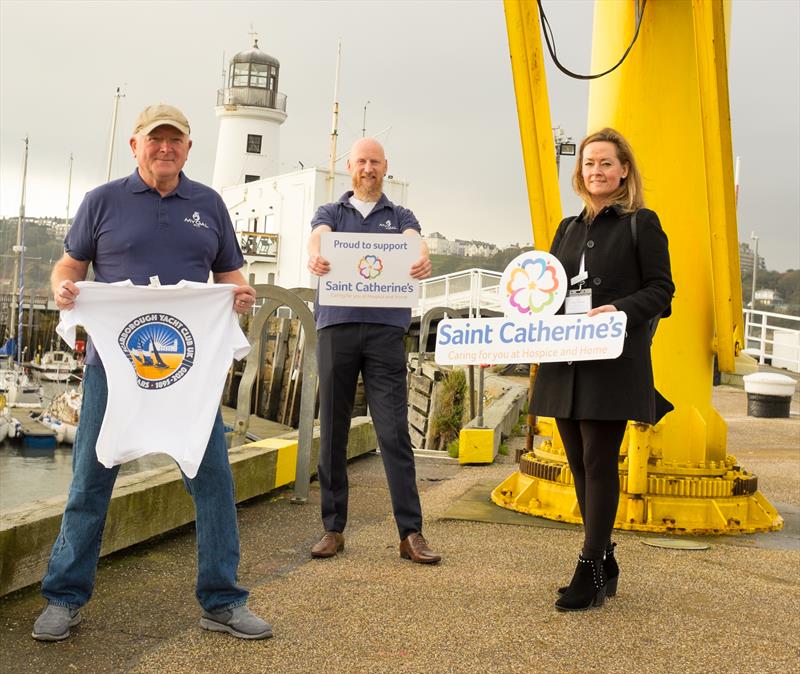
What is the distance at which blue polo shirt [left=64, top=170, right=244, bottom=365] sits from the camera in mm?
4316

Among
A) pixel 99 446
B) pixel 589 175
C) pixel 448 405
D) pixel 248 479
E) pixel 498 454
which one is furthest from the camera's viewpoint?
pixel 448 405

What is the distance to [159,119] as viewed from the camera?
4.25m

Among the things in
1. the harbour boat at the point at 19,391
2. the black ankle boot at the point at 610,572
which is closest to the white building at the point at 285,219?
the harbour boat at the point at 19,391

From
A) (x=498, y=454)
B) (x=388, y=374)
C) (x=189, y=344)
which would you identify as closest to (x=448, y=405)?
(x=498, y=454)

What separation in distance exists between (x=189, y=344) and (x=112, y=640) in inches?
45.9

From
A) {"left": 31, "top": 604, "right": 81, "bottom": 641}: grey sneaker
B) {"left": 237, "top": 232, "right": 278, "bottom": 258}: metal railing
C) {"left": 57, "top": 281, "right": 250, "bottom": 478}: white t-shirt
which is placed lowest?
{"left": 31, "top": 604, "right": 81, "bottom": 641}: grey sneaker

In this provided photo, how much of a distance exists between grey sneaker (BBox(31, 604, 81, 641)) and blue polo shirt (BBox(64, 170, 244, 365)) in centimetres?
95

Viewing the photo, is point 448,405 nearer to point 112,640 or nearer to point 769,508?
point 769,508

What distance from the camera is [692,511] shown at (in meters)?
6.73

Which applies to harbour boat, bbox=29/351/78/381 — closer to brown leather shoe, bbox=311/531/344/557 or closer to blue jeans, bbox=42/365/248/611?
brown leather shoe, bbox=311/531/344/557

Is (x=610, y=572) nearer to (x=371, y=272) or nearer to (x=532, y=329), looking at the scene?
(x=532, y=329)

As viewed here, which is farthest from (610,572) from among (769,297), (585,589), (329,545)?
(769,297)

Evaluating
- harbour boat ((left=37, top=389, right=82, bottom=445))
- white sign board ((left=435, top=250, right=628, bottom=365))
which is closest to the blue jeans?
white sign board ((left=435, top=250, right=628, bottom=365))

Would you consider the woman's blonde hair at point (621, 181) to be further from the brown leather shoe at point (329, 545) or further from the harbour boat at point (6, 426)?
the harbour boat at point (6, 426)
